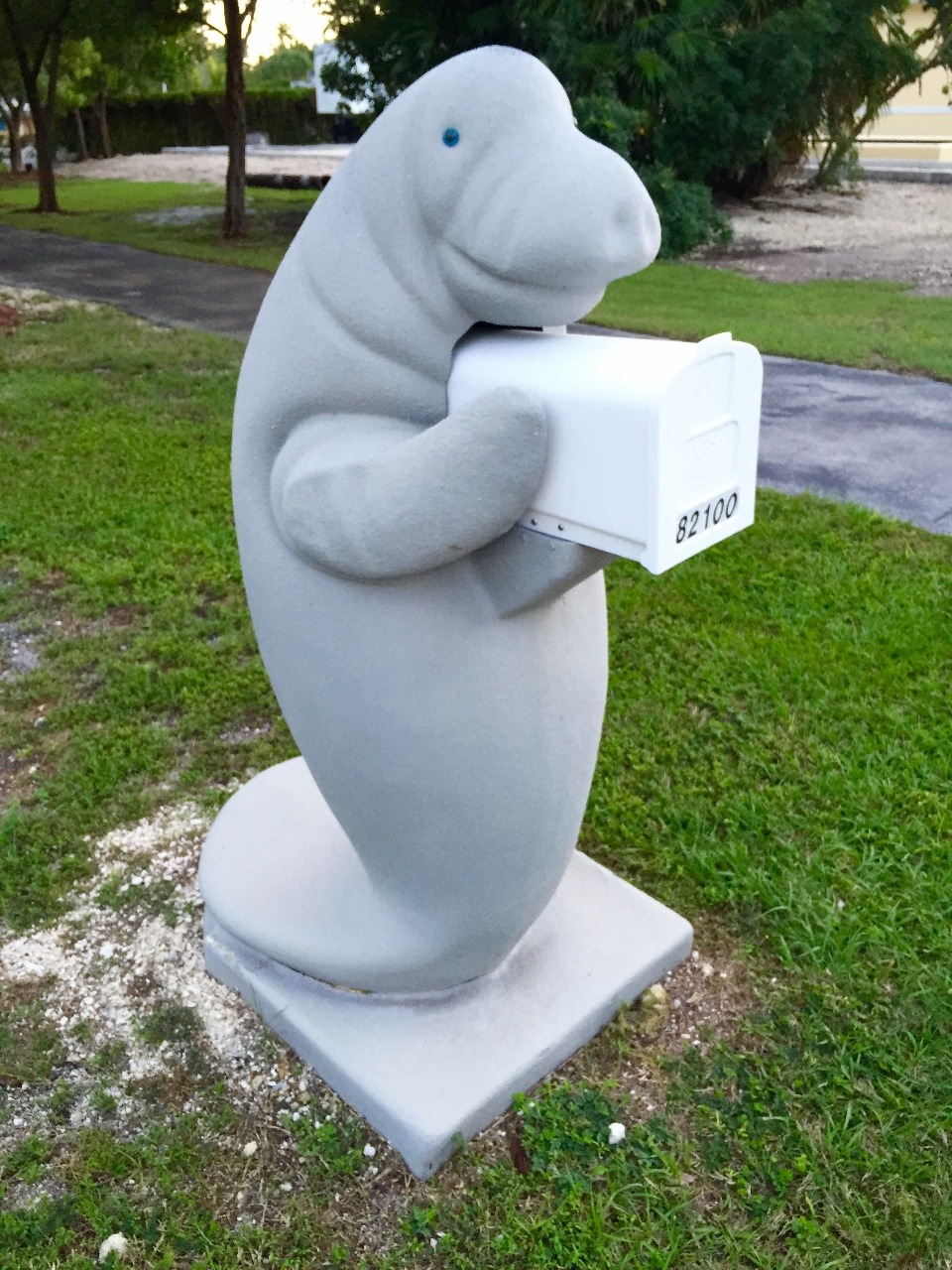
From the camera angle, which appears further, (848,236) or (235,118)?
(848,236)

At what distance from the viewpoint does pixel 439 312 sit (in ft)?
5.67

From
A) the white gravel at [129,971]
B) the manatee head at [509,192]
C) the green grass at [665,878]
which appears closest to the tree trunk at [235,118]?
the green grass at [665,878]

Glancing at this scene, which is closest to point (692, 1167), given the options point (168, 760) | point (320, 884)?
point (320, 884)

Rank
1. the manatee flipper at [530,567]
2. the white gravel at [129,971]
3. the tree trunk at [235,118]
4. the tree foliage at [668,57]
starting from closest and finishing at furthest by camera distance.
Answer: the manatee flipper at [530,567] < the white gravel at [129,971] < the tree foliage at [668,57] < the tree trunk at [235,118]

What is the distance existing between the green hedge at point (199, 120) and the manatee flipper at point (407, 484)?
118 feet

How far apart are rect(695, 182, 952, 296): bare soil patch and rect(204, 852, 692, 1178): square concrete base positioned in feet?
31.1

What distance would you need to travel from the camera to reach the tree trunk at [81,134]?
30.5m

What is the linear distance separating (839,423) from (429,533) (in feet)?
18.4

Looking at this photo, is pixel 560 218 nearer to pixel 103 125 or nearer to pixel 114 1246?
pixel 114 1246

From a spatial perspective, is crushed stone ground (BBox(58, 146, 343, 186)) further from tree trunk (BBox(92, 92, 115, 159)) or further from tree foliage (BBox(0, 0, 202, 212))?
tree foliage (BBox(0, 0, 202, 212))

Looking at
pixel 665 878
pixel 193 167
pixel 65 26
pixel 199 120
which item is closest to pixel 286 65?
pixel 199 120

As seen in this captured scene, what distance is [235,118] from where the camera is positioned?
1347 cm

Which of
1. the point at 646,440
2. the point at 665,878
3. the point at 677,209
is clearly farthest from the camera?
the point at 677,209

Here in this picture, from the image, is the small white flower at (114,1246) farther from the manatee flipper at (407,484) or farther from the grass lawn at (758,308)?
the grass lawn at (758,308)
